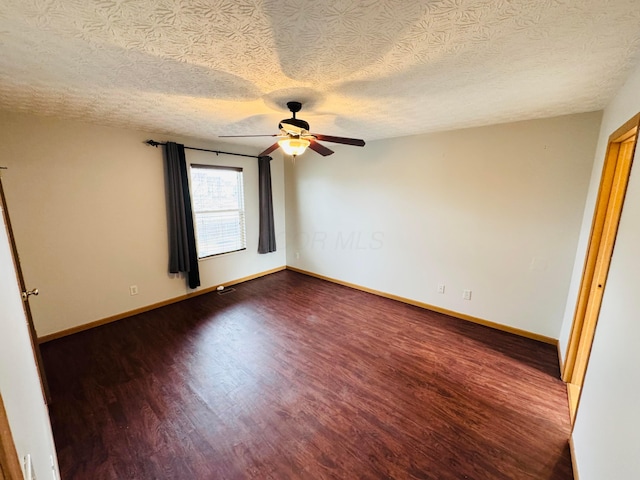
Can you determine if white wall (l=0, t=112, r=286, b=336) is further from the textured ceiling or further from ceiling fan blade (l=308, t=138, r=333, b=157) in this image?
ceiling fan blade (l=308, t=138, r=333, b=157)

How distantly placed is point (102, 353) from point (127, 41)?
2.72 m

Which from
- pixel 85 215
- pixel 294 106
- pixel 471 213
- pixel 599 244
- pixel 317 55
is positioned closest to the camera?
pixel 317 55

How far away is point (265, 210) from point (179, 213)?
4.73 feet

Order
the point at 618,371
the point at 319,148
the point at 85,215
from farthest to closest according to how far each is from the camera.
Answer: the point at 85,215 → the point at 319,148 → the point at 618,371

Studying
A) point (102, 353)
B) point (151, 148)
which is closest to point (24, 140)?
point (151, 148)

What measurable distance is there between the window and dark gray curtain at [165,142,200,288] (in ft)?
0.75

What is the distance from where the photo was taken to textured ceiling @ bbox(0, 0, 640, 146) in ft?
3.46

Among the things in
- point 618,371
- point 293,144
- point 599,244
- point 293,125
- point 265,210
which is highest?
point 293,125

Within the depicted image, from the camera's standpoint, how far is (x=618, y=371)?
3.71 feet

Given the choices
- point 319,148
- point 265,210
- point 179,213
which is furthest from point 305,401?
point 265,210

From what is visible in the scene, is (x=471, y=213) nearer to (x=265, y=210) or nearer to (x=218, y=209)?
(x=265, y=210)

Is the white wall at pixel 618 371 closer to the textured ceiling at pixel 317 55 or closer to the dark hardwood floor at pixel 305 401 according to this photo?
the dark hardwood floor at pixel 305 401

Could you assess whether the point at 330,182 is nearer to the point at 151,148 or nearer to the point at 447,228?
the point at 447,228

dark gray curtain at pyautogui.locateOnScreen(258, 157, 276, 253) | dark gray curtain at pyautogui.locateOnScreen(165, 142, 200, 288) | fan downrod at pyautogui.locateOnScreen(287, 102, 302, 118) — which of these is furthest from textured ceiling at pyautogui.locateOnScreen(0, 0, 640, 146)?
dark gray curtain at pyautogui.locateOnScreen(258, 157, 276, 253)
